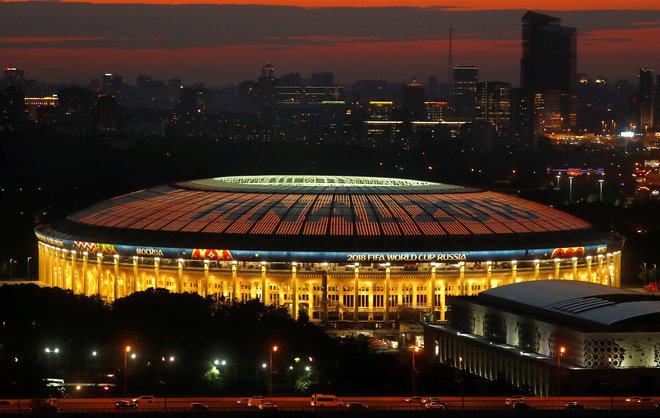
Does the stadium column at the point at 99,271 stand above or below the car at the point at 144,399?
below

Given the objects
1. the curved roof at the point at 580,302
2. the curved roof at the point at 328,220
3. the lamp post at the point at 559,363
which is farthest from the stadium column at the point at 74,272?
the lamp post at the point at 559,363

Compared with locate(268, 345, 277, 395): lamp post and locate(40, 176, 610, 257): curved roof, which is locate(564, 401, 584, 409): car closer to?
locate(268, 345, 277, 395): lamp post

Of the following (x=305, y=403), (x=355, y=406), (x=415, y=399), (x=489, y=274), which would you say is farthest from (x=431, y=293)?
(x=355, y=406)

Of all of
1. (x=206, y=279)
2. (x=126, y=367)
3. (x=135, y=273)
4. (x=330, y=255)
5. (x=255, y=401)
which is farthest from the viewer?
(x=135, y=273)

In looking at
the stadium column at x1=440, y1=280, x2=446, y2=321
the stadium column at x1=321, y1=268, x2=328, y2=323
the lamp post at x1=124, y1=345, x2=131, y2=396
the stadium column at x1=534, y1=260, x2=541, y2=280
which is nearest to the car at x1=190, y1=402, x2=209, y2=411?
the lamp post at x1=124, y1=345, x2=131, y2=396

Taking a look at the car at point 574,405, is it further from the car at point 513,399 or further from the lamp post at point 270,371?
the lamp post at point 270,371

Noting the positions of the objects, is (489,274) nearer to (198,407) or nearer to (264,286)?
(264,286)
